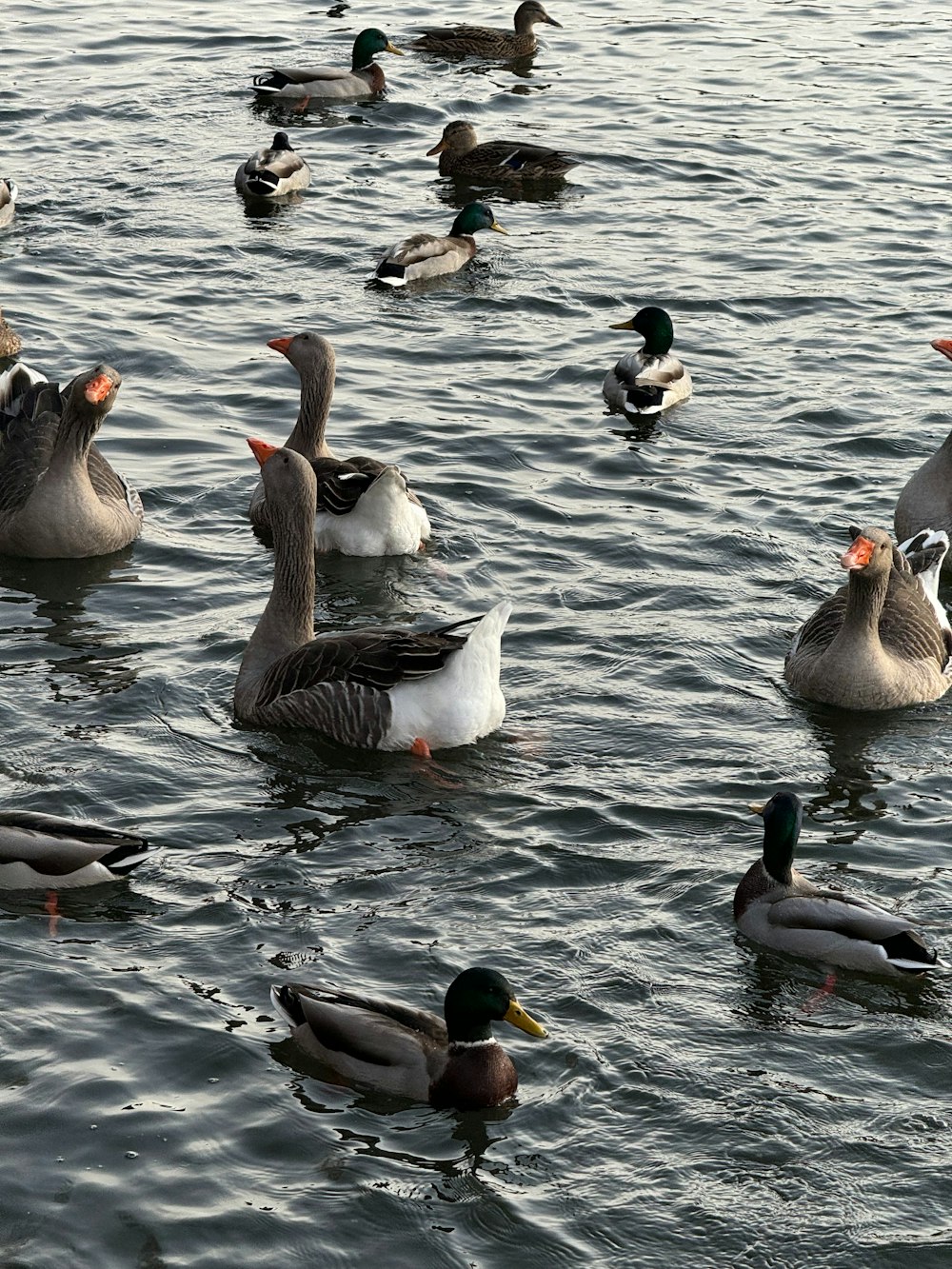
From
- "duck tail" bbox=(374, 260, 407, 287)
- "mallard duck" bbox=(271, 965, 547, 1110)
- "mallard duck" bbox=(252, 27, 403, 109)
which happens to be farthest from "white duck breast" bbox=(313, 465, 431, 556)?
"mallard duck" bbox=(252, 27, 403, 109)

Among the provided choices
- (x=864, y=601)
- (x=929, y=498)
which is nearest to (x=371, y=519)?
(x=864, y=601)

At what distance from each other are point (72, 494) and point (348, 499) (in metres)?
1.96

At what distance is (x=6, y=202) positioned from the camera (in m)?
20.2

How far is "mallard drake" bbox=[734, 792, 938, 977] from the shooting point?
9141 mm

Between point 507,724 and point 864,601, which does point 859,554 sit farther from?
point 507,724

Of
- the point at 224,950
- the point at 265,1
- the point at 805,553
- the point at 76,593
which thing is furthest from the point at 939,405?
the point at 265,1

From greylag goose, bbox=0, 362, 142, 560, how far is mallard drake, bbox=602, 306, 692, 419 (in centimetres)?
444

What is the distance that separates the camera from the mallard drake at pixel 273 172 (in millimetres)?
21141

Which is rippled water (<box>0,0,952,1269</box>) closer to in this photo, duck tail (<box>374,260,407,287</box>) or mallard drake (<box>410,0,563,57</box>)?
duck tail (<box>374,260,407,287</box>)

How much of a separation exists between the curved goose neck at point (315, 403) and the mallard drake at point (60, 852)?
5612mm

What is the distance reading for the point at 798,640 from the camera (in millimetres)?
12695

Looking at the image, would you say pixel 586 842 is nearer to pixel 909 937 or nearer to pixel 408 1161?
pixel 909 937

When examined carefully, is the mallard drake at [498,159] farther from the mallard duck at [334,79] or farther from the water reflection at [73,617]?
the water reflection at [73,617]

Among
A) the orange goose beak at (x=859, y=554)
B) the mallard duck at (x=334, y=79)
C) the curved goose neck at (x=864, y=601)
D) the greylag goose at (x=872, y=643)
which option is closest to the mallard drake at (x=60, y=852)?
the greylag goose at (x=872, y=643)
